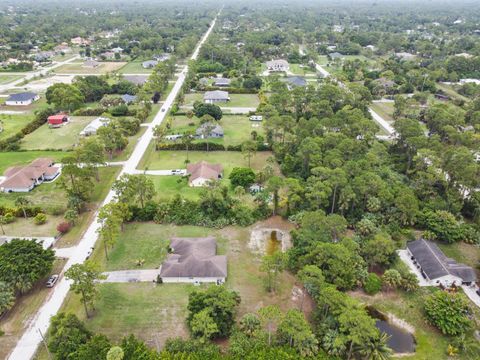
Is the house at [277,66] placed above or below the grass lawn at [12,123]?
above

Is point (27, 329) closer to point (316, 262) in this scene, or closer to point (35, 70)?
point (316, 262)

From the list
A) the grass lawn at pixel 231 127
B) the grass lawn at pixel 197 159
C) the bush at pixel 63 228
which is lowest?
the grass lawn at pixel 197 159

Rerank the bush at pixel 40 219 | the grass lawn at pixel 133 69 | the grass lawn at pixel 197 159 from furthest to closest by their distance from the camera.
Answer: the grass lawn at pixel 133 69, the grass lawn at pixel 197 159, the bush at pixel 40 219

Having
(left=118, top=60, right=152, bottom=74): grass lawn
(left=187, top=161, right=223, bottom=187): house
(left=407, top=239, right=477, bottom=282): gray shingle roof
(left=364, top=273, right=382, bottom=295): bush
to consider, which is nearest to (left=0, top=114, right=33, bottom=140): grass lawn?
(left=187, top=161, right=223, bottom=187): house

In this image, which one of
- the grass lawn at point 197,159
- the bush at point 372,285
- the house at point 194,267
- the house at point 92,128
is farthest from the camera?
the house at point 92,128

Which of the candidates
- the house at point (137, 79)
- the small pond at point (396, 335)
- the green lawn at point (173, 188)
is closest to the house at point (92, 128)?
the green lawn at point (173, 188)

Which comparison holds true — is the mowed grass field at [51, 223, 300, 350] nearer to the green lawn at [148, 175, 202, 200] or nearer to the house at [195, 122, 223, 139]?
the green lawn at [148, 175, 202, 200]

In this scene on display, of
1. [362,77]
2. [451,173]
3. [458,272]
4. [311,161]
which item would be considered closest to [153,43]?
[362,77]

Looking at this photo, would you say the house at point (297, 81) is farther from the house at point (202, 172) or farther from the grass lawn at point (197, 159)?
the house at point (202, 172)
